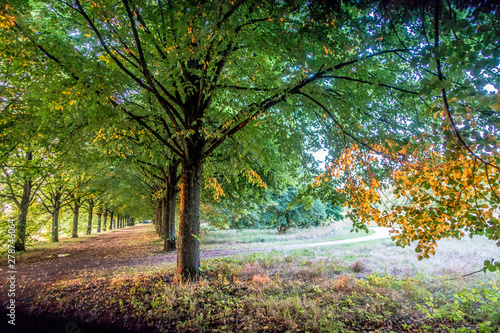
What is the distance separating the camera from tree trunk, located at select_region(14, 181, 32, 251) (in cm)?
1295

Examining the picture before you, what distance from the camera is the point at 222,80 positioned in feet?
19.9

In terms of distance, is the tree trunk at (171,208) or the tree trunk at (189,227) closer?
the tree trunk at (189,227)

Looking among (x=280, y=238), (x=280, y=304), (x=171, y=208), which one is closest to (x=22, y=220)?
(x=171, y=208)

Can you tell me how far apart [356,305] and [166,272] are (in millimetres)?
5088

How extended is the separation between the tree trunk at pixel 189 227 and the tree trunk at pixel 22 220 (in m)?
12.1

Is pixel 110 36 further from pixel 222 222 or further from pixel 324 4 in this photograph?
pixel 222 222

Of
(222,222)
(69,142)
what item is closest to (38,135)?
(69,142)

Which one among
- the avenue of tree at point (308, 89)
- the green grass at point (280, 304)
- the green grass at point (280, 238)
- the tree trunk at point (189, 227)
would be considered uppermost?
the avenue of tree at point (308, 89)

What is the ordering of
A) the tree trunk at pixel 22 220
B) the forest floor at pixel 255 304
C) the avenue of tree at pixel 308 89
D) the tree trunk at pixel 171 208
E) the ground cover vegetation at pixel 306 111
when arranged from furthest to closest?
the tree trunk at pixel 22 220 < the tree trunk at pixel 171 208 < the forest floor at pixel 255 304 < the ground cover vegetation at pixel 306 111 < the avenue of tree at pixel 308 89

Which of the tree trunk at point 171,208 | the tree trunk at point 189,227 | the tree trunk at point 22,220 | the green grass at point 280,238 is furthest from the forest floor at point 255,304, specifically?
the green grass at point 280,238

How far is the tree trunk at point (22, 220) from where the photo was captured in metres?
12.9

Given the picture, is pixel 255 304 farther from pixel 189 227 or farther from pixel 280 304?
pixel 189 227

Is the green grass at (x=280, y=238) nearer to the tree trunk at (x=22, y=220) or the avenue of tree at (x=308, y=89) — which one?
the tree trunk at (x=22, y=220)

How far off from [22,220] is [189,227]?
45.6ft
